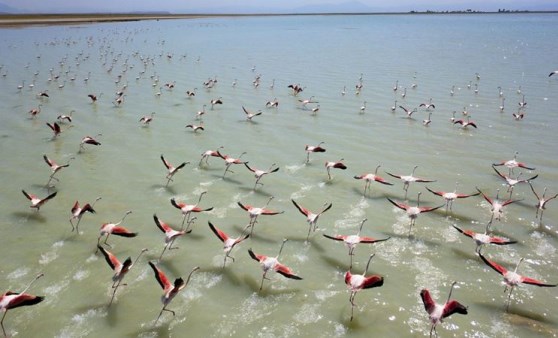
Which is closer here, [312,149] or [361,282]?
[361,282]

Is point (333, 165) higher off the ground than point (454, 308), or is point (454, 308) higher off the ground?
point (454, 308)

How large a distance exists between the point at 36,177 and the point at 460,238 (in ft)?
38.1

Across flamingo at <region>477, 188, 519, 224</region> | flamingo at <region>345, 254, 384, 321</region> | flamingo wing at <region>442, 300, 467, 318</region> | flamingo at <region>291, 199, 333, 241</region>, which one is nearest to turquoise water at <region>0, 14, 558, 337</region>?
flamingo at <region>477, 188, 519, 224</region>

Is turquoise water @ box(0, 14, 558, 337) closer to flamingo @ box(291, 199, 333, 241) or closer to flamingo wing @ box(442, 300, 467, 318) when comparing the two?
flamingo @ box(291, 199, 333, 241)

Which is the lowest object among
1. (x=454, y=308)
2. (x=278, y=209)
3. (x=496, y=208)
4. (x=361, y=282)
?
(x=278, y=209)

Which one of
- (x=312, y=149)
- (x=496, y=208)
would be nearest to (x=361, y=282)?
(x=496, y=208)

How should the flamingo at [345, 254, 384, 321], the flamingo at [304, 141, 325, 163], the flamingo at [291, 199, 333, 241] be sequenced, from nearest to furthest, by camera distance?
the flamingo at [345, 254, 384, 321] → the flamingo at [291, 199, 333, 241] → the flamingo at [304, 141, 325, 163]

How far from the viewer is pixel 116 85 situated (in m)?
27.2

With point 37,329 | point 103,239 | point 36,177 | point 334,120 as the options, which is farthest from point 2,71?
point 37,329

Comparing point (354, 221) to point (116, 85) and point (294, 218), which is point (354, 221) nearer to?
point (294, 218)

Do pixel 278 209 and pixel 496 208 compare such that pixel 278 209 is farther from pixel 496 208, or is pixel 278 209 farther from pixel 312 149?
pixel 496 208

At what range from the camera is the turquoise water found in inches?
281

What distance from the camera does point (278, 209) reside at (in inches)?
432

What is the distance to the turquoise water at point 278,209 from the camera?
281 inches
